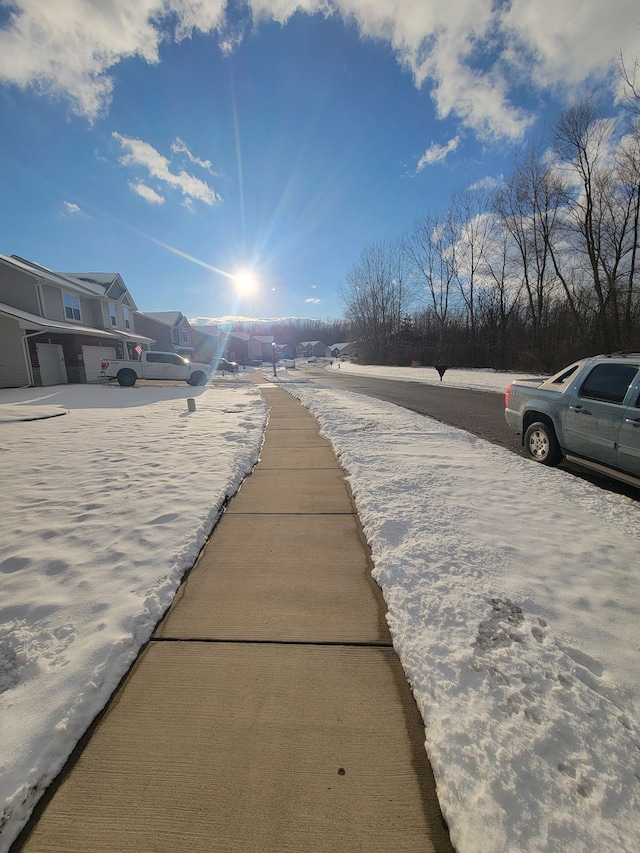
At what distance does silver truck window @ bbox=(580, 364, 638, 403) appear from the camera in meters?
4.35

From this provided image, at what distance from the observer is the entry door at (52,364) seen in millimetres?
18062

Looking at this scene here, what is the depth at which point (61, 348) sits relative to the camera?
63.6 ft

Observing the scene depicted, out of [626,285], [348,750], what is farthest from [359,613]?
[626,285]

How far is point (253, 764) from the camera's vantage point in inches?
62.2

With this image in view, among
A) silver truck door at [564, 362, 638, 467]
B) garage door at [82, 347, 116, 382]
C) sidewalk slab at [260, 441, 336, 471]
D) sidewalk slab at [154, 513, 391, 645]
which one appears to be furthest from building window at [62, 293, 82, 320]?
silver truck door at [564, 362, 638, 467]

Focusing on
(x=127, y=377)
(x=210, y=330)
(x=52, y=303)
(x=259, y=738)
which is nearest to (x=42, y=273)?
(x=52, y=303)

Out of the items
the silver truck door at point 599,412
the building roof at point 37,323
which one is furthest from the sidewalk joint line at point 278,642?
the building roof at point 37,323

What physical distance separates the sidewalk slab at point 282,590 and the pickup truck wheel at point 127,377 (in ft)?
57.6

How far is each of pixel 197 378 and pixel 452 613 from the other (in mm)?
19085

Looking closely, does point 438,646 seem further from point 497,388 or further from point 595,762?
point 497,388

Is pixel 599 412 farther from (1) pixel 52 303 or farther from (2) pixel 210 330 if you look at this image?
(2) pixel 210 330

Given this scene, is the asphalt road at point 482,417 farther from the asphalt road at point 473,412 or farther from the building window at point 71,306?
the building window at point 71,306

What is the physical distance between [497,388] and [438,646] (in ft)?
56.2

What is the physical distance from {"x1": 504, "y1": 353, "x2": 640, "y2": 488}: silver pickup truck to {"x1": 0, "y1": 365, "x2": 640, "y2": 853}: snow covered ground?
17.8 inches
